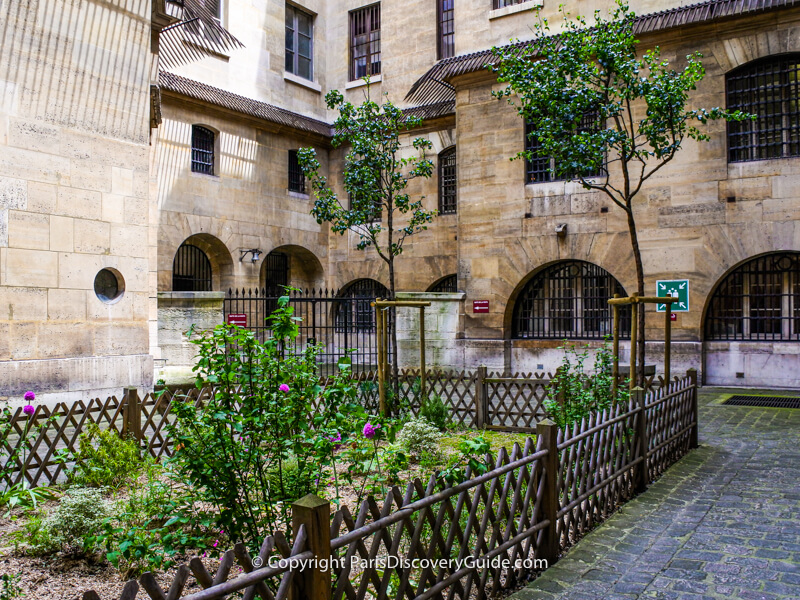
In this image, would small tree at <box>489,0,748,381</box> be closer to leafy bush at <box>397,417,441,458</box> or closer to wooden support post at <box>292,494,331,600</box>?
leafy bush at <box>397,417,441,458</box>

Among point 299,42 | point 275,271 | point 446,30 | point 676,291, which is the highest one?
point 299,42

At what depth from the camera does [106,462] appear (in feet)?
21.1

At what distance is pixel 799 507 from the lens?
5.88m

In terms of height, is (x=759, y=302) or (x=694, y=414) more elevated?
(x=759, y=302)

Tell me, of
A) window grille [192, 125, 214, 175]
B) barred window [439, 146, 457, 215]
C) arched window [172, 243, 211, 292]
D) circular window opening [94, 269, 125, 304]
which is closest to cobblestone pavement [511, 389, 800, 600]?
circular window opening [94, 269, 125, 304]

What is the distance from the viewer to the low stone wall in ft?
44.3

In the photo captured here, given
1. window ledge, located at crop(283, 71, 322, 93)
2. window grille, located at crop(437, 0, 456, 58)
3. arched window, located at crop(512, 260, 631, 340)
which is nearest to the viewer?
arched window, located at crop(512, 260, 631, 340)

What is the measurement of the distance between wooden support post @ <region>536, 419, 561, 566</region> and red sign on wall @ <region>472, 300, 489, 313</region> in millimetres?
11942

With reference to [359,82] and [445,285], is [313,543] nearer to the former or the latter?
[445,285]

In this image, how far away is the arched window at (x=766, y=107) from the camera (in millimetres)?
13742

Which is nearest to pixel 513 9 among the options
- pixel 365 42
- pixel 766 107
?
pixel 766 107

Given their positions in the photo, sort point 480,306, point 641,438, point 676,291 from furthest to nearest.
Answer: point 480,306, point 676,291, point 641,438

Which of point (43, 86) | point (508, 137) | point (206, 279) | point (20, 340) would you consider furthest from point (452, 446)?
point (206, 279)

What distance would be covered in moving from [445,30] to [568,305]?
9501 millimetres
